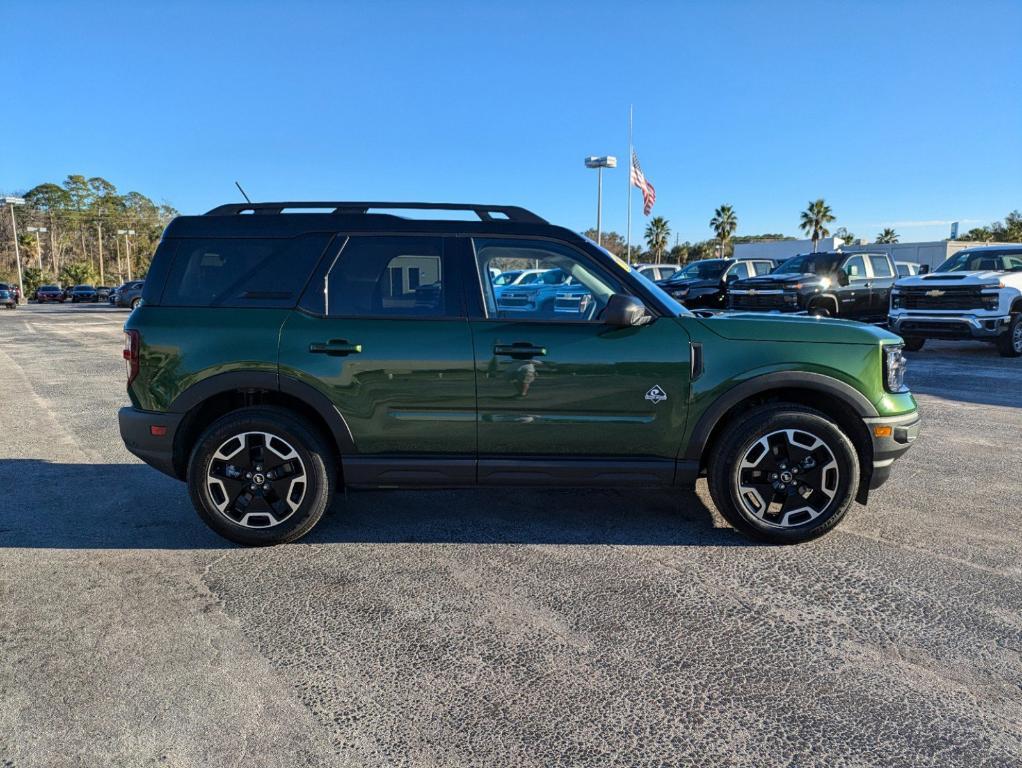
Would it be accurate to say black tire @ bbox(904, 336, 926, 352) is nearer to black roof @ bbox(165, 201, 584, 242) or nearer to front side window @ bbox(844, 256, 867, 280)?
front side window @ bbox(844, 256, 867, 280)

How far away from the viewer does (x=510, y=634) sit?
3.01 meters

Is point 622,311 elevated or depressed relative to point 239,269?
depressed

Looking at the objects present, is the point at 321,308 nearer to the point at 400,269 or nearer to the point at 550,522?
the point at 400,269

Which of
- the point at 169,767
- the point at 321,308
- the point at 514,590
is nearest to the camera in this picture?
the point at 169,767

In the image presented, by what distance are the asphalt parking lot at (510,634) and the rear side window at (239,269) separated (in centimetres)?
143

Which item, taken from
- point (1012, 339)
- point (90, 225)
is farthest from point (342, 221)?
point (90, 225)

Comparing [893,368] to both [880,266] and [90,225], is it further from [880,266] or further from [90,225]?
[90,225]

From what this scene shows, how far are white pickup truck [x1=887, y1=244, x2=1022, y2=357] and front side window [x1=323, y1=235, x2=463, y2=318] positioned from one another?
39.1 ft

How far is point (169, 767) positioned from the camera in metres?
2.19

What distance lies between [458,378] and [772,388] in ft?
5.81

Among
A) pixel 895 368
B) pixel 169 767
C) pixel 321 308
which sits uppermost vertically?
pixel 321 308

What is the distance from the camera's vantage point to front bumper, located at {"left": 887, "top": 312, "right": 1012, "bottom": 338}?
40.2 ft

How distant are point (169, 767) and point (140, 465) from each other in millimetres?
4025

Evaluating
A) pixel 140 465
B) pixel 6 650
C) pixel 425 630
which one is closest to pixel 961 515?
pixel 425 630
